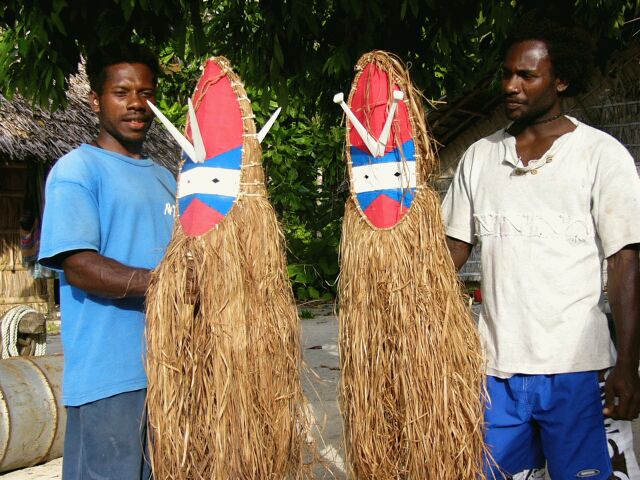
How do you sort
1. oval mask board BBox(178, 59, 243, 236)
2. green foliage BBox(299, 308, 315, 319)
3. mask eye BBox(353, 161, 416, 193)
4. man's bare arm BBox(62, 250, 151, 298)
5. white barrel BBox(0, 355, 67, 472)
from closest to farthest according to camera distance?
man's bare arm BBox(62, 250, 151, 298) < oval mask board BBox(178, 59, 243, 236) < mask eye BBox(353, 161, 416, 193) < white barrel BBox(0, 355, 67, 472) < green foliage BBox(299, 308, 315, 319)

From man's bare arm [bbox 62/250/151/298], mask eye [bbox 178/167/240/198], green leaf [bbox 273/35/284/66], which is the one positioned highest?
green leaf [bbox 273/35/284/66]

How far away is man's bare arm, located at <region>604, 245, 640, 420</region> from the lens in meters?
2.04

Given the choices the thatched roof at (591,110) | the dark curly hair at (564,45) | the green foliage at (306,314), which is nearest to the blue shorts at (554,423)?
the dark curly hair at (564,45)

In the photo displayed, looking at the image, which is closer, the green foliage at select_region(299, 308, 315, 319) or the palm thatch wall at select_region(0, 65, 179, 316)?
the palm thatch wall at select_region(0, 65, 179, 316)

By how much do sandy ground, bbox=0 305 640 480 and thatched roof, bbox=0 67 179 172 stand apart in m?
1.89

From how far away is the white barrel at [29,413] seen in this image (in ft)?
12.8

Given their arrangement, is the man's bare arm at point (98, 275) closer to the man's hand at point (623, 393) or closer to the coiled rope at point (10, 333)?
the man's hand at point (623, 393)

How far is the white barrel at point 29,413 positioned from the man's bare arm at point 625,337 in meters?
2.98

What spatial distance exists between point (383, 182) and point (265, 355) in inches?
23.2

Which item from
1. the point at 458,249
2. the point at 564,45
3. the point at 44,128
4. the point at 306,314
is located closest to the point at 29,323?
the point at 458,249

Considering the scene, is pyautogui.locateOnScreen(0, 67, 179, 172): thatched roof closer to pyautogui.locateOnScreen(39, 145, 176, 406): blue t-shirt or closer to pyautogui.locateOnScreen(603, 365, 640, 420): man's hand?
pyautogui.locateOnScreen(39, 145, 176, 406): blue t-shirt

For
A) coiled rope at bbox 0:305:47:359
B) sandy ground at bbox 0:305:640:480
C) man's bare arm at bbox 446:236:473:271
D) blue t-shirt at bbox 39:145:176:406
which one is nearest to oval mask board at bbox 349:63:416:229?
man's bare arm at bbox 446:236:473:271

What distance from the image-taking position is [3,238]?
338 inches

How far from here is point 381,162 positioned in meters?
2.17
